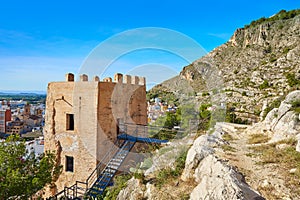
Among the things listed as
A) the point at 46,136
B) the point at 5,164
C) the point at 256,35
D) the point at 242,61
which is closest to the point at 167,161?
the point at 5,164

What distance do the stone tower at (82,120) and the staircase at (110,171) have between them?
57 centimetres

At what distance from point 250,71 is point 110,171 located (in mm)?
42329

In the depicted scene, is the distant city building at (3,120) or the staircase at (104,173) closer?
the staircase at (104,173)

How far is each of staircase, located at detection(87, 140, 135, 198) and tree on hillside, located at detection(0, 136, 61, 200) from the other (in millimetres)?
1781

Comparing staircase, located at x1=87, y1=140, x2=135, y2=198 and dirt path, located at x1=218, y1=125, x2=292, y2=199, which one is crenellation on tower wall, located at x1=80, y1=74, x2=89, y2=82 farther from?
dirt path, located at x1=218, y1=125, x2=292, y2=199

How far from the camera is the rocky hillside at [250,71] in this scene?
28156 millimetres

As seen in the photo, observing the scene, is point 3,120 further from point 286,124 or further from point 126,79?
point 286,124

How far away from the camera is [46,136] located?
10336 millimetres

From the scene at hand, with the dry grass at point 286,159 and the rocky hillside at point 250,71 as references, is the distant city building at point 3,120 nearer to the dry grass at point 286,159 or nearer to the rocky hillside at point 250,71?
the rocky hillside at point 250,71

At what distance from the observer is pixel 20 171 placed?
7.86 metres

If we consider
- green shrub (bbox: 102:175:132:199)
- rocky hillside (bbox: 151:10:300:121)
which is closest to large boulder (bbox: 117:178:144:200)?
green shrub (bbox: 102:175:132:199)

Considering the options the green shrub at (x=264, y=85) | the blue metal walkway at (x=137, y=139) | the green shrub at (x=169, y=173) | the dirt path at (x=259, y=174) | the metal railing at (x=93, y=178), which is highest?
the green shrub at (x=264, y=85)

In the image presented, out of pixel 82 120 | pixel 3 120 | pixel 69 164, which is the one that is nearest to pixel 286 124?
pixel 82 120

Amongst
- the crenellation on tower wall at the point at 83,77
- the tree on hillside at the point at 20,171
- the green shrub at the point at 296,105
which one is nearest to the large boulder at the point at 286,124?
the green shrub at the point at 296,105
